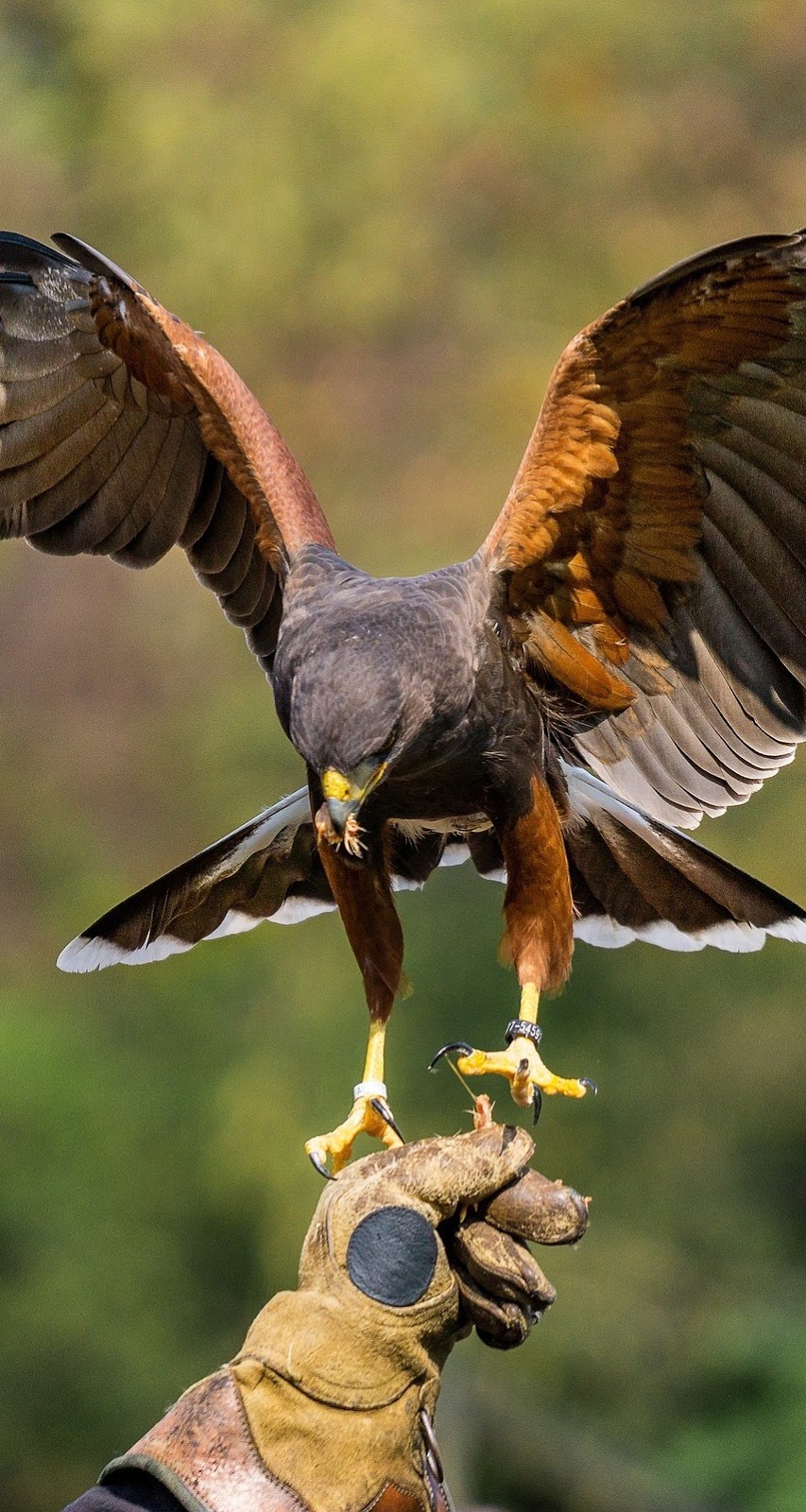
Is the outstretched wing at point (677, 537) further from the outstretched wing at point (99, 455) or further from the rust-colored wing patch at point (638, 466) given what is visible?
the outstretched wing at point (99, 455)

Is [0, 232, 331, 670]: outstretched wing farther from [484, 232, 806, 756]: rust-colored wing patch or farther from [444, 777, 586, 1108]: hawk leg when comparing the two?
[444, 777, 586, 1108]: hawk leg

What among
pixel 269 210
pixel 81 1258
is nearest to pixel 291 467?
pixel 81 1258

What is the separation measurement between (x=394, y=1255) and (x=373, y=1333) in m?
0.12

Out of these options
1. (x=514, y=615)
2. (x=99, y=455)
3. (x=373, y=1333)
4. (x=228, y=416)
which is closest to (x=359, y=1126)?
(x=373, y=1333)

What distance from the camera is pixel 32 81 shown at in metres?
10.0

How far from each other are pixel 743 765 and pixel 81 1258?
471cm

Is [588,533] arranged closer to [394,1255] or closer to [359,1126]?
[359,1126]

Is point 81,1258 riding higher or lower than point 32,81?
lower

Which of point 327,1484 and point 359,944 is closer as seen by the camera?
point 327,1484

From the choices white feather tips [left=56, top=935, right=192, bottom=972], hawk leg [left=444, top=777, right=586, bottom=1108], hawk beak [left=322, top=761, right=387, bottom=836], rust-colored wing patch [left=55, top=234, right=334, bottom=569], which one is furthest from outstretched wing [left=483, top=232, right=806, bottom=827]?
white feather tips [left=56, top=935, right=192, bottom=972]

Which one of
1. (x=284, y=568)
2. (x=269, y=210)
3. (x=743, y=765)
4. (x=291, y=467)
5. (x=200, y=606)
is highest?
(x=269, y=210)

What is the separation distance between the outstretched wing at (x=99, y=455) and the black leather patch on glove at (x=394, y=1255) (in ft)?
5.52

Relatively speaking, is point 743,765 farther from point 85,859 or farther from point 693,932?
point 85,859

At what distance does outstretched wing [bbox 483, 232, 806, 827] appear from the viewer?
115 inches
